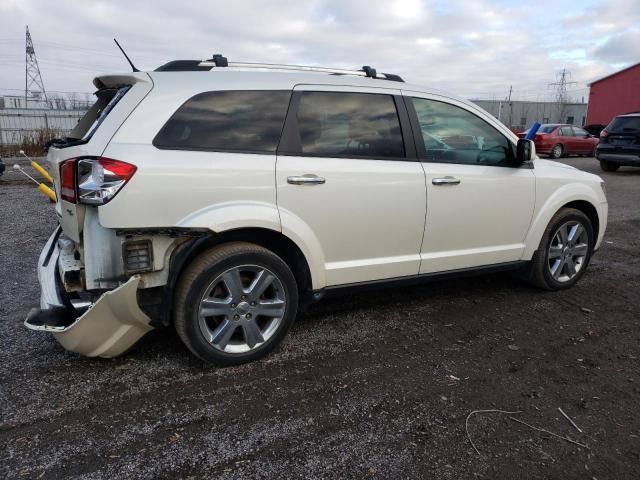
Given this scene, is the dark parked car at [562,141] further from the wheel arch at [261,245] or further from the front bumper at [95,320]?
the front bumper at [95,320]

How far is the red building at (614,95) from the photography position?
2970cm

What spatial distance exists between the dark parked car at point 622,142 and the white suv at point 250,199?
1216cm

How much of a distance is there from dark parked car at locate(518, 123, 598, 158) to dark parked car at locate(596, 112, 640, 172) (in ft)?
17.7

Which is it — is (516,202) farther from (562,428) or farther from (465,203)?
(562,428)

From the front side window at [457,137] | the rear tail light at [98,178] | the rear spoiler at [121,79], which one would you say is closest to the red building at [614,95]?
the front side window at [457,137]

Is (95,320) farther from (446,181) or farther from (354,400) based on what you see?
(446,181)

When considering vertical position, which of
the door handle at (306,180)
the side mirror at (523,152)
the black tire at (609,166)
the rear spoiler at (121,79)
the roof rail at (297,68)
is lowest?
the black tire at (609,166)

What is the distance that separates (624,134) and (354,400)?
14731 millimetres

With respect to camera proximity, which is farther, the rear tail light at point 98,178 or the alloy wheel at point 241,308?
the alloy wheel at point 241,308

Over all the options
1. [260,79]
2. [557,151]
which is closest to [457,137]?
[260,79]

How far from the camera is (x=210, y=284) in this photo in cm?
295

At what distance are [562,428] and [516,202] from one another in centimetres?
208

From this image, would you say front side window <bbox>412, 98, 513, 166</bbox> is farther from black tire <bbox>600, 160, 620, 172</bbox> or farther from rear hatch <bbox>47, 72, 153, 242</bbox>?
black tire <bbox>600, 160, 620, 172</bbox>

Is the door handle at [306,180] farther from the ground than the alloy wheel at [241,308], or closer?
farther from the ground
